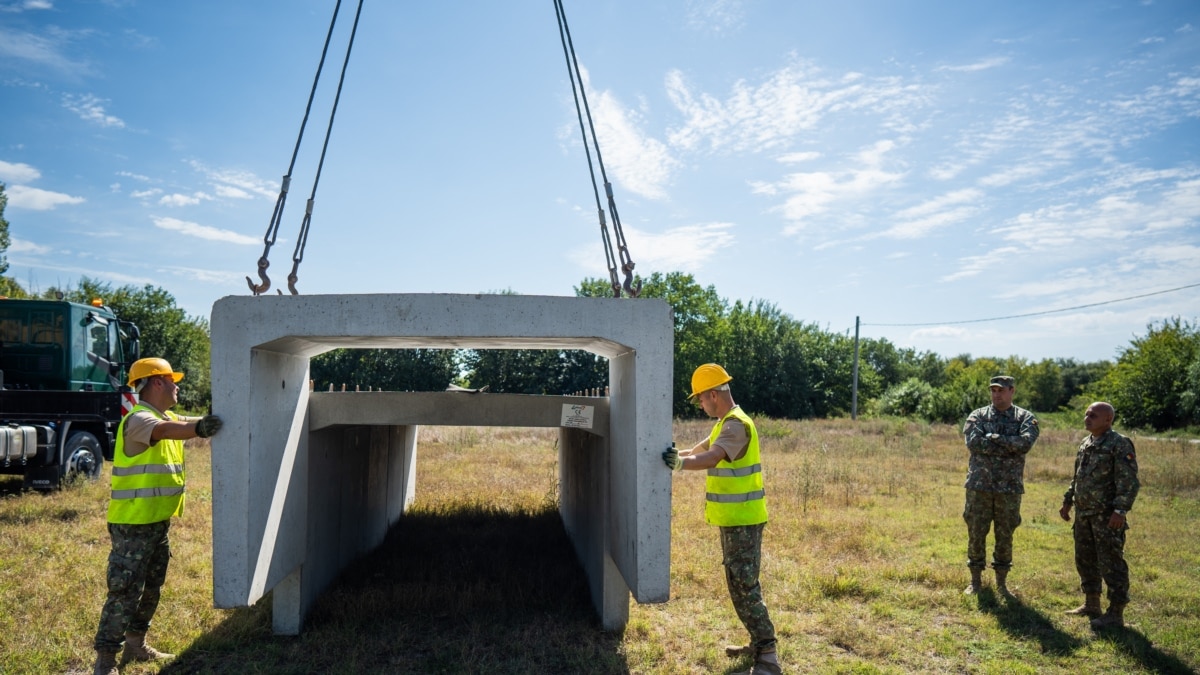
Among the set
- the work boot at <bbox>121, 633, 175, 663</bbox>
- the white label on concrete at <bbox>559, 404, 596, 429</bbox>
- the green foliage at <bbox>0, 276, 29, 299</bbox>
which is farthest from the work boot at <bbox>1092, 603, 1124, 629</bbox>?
the green foliage at <bbox>0, 276, 29, 299</bbox>

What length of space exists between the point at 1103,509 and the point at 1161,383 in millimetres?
32017

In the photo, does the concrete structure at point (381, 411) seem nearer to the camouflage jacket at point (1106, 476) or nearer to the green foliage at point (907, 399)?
the camouflage jacket at point (1106, 476)

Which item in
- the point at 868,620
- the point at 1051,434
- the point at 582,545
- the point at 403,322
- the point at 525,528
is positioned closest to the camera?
the point at 403,322

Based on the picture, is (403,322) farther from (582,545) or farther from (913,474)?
(913,474)

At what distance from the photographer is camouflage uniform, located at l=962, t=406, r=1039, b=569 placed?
6.33 m

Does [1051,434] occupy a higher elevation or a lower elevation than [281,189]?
lower

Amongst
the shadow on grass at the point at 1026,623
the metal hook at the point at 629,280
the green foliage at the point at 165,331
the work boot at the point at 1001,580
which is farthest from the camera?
the green foliage at the point at 165,331

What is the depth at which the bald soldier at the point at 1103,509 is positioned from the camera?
5.73 m

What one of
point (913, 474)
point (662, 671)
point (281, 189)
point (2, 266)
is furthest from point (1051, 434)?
point (2, 266)

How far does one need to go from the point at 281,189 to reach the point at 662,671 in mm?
4097

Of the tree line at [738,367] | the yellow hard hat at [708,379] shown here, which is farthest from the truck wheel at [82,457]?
the tree line at [738,367]

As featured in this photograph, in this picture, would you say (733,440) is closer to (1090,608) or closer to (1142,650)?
(1142,650)

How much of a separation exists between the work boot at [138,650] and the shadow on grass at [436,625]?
0.16m

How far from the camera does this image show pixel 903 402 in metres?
40.6
